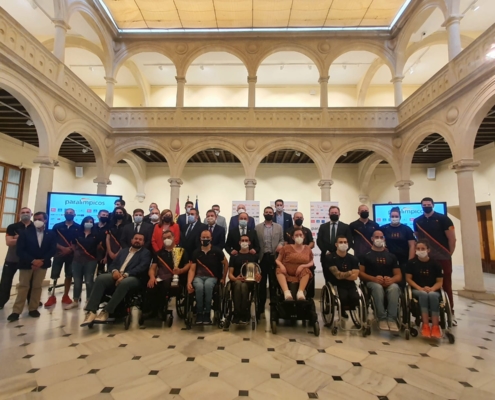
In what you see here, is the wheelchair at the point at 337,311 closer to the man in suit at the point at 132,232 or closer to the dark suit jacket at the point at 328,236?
the dark suit jacket at the point at 328,236

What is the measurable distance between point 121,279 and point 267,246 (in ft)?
7.35

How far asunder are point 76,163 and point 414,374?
14.5 meters

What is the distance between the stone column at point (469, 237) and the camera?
20.0ft

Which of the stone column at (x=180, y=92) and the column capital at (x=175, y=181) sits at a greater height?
the stone column at (x=180, y=92)

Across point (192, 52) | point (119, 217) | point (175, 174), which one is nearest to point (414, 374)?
point (119, 217)

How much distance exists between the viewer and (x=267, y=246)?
4.64 metres

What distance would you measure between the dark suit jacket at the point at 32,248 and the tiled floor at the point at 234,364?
35.0 inches

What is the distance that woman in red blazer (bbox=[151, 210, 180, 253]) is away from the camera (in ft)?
15.1

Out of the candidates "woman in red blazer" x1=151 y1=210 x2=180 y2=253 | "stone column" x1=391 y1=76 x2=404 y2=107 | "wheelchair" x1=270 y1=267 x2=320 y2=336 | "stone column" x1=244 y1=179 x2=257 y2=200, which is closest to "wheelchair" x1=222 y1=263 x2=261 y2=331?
"wheelchair" x1=270 y1=267 x2=320 y2=336

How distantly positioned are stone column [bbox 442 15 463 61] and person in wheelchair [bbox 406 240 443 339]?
576 centimetres

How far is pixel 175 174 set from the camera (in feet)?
30.9

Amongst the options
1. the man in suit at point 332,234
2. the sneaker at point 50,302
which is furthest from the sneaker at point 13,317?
the man in suit at point 332,234

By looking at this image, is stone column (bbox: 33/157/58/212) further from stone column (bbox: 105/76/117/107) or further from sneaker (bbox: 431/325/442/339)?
sneaker (bbox: 431/325/442/339)

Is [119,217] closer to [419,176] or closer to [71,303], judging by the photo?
[71,303]
